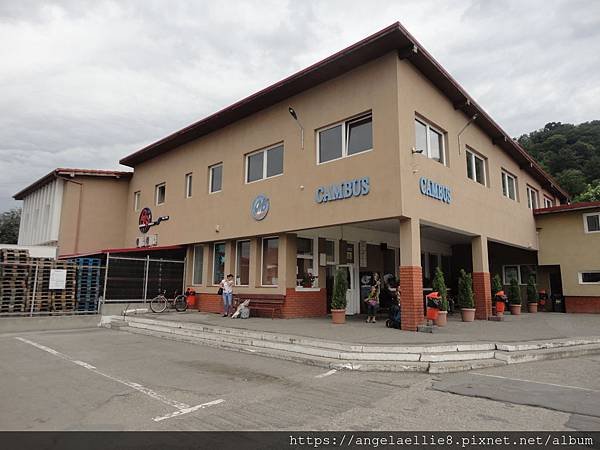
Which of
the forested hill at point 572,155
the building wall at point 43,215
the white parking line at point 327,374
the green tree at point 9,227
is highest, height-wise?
the forested hill at point 572,155

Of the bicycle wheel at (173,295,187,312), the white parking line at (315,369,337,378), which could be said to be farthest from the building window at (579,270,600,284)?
the bicycle wheel at (173,295,187,312)

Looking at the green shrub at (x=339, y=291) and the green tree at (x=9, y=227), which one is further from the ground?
the green tree at (x=9, y=227)

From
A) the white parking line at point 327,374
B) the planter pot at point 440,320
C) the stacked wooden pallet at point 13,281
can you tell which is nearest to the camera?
the white parking line at point 327,374

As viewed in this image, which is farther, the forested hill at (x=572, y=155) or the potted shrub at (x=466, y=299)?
the forested hill at (x=572, y=155)

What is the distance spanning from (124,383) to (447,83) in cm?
1160

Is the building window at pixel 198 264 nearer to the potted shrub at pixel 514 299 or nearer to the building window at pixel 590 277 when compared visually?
the potted shrub at pixel 514 299

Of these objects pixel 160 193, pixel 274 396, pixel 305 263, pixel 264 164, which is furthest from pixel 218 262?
pixel 274 396

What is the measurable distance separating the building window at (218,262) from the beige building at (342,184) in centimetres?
6

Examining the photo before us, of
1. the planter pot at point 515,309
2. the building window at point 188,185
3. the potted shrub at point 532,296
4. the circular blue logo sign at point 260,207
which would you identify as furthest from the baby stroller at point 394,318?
the potted shrub at point 532,296

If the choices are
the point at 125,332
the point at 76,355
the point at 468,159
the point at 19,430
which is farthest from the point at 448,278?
the point at 19,430

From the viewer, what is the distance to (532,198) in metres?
22.3

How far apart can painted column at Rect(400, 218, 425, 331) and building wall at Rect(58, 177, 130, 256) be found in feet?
54.7

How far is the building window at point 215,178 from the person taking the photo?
16828mm

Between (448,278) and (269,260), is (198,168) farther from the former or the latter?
(448,278)
